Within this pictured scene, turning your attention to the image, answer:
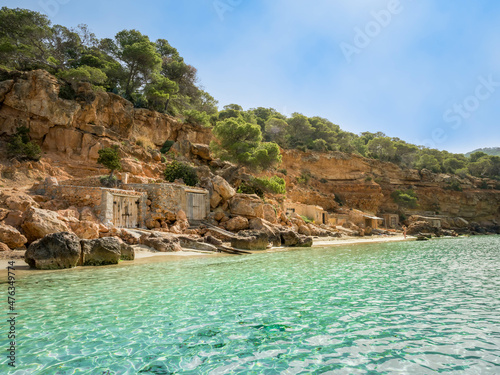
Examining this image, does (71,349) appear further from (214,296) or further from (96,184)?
(96,184)

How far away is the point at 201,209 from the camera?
23609 millimetres

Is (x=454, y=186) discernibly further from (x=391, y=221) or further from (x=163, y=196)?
(x=163, y=196)

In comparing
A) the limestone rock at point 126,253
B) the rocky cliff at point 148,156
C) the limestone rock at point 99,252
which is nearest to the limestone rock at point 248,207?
the rocky cliff at point 148,156

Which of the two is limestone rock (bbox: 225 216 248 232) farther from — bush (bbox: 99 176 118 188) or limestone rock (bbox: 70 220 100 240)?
limestone rock (bbox: 70 220 100 240)

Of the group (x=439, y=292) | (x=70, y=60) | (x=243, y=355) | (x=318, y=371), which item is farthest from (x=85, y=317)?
(x=70, y=60)

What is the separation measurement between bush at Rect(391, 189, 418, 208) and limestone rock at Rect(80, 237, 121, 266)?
50538 mm

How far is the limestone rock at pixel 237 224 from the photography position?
73.8 ft

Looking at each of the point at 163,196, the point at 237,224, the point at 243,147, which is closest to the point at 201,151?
the point at 243,147

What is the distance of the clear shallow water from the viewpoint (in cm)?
376

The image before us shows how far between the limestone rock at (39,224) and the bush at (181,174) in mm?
13763

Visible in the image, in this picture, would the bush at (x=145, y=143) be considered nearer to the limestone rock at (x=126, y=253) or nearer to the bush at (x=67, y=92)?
the bush at (x=67, y=92)

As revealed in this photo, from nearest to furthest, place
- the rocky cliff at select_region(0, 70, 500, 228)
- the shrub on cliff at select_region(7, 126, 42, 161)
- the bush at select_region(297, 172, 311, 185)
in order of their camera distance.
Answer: the shrub on cliff at select_region(7, 126, 42, 161) < the rocky cliff at select_region(0, 70, 500, 228) < the bush at select_region(297, 172, 311, 185)

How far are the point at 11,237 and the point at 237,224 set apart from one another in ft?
43.5

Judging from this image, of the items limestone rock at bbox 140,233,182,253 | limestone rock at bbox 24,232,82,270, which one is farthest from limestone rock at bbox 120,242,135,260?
limestone rock at bbox 140,233,182,253
